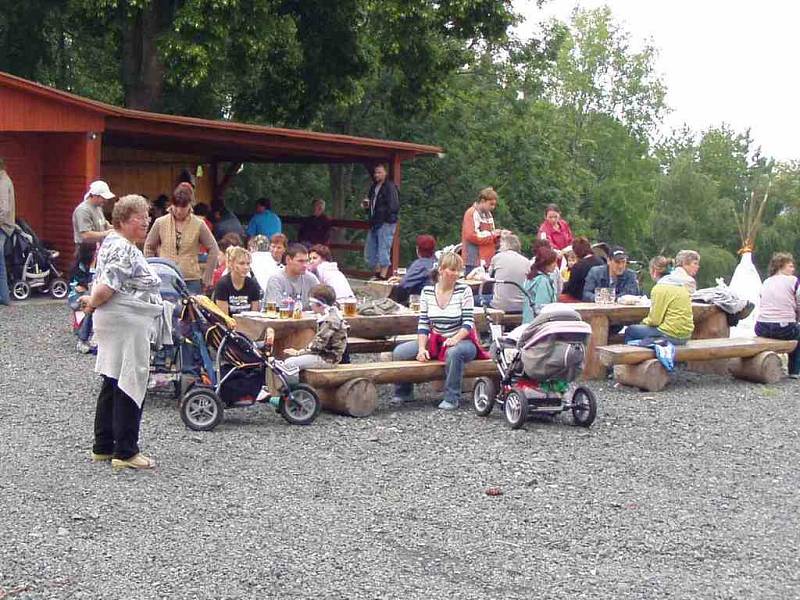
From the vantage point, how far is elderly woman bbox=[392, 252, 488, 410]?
370 inches

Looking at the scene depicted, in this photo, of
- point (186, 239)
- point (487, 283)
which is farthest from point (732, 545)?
point (487, 283)

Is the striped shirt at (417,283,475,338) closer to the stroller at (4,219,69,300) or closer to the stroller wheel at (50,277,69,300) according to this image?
the stroller at (4,219,69,300)

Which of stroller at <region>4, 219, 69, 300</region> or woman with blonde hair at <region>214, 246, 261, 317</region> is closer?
woman with blonde hair at <region>214, 246, 261, 317</region>

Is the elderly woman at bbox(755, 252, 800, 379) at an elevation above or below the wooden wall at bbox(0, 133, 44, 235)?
below

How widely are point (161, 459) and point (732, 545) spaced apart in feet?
11.5

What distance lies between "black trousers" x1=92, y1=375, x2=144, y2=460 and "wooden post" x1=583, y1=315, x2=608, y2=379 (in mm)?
5311

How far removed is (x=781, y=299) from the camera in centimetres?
1177

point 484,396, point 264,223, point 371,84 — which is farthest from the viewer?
point 371,84

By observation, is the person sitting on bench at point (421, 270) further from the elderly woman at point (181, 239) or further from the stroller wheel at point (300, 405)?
the stroller wheel at point (300, 405)

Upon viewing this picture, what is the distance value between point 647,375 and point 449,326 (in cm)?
222

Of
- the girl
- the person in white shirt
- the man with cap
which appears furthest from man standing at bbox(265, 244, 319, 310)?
the man with cap

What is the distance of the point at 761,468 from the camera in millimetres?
7961

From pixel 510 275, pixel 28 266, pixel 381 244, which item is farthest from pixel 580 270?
pixel 28 266

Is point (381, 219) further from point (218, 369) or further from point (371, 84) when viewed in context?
point (371, 84)
